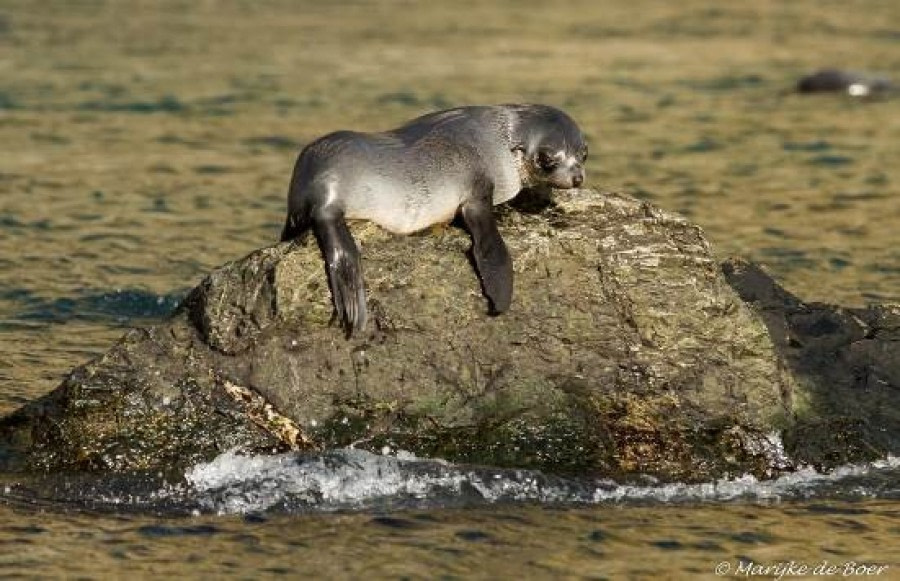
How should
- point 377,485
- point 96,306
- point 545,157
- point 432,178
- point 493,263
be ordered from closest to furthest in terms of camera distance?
1. point 377,485
2. point 493,263
3. point 432,178
4. point 545,157
5. point 96,306

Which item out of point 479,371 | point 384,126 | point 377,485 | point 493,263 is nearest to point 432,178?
point 493,263

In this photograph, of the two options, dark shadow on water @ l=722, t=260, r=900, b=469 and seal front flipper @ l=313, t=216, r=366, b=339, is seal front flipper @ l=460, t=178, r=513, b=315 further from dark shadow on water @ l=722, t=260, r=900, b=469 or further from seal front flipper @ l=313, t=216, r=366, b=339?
dark shadow on water @ l=722, t=260, r=900, b=469

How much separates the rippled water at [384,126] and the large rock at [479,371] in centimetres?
24

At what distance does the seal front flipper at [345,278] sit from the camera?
6.96m

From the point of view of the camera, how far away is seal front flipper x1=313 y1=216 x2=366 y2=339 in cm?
696

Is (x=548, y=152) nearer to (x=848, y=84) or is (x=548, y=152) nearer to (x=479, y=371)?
(x=479, y=371)

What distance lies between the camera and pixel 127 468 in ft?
22.9

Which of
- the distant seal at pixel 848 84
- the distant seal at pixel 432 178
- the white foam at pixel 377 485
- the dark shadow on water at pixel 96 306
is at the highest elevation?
the distant seal at pixel 848 84

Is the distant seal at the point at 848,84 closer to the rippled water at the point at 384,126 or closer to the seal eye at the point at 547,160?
the rippled water at the point at 384,126

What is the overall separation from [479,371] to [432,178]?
0.86 meters

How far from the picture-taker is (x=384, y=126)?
1616cm

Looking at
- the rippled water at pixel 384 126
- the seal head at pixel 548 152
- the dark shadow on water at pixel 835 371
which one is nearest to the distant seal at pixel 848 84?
the rippled water at pixel 384 126

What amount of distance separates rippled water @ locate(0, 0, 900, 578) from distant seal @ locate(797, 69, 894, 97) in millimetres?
319

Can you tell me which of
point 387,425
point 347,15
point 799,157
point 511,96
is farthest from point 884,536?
point 347,15
